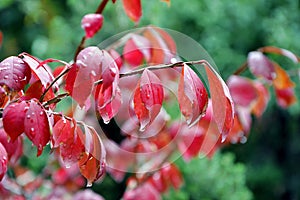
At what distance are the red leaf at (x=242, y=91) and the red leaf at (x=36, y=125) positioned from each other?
2.55 feet

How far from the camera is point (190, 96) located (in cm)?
62

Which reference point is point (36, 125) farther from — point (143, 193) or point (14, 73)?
point (143, 193)

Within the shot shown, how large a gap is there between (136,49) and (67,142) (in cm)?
47

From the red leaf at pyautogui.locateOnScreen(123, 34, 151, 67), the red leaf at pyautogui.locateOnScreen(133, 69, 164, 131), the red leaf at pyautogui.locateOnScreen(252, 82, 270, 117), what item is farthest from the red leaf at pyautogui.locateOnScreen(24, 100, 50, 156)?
the red leaf at pyautogui.locateOnScreen(252, 82, 270, 117)

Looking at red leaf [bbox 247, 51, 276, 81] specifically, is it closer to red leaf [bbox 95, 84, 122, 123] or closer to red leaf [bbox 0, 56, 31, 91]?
red leaf [bbox 95, 84, 122, 123]

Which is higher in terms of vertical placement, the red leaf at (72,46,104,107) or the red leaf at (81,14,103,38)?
the red leaf at (72,46,104,107)

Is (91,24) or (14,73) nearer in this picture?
(14,73)

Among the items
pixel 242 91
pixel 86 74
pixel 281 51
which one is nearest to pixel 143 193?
pixel 242 91

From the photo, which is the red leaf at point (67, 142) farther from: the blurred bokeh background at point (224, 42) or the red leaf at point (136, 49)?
the blurred bokeh background at point (224, 42)

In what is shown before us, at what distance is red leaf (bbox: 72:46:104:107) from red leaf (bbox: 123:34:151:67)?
0.43m

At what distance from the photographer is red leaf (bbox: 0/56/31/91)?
63cm

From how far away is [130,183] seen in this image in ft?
5.00

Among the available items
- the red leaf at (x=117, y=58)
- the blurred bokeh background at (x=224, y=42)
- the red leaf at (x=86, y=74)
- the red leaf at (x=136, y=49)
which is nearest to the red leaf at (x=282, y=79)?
the red leaf at (x=136, y=49)

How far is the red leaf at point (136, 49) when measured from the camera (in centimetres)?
106
